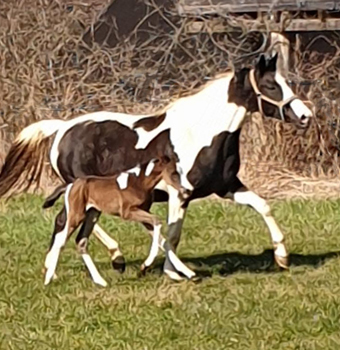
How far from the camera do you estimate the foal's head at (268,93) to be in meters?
9.09

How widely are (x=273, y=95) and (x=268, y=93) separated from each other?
5 centimetres

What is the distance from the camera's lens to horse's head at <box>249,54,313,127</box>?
29.9 feet

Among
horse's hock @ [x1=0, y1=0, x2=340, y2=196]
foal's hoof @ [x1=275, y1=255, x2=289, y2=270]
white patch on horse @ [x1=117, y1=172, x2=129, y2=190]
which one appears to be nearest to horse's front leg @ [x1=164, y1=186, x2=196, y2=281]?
white patch on horse @ [x1=117, y1=172, x2=129, y2=190]

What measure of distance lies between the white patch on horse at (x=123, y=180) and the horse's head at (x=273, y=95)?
1.17 metres

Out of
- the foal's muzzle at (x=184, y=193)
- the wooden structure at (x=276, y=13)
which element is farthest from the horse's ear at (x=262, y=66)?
the wooden structure at (x=276, y=13)

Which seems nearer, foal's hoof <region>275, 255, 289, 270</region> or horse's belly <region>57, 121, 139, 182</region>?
foal's hoof <region>275, 255, 289, 270</region>

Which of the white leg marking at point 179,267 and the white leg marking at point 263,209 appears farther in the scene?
the white leg marking at point 263,209

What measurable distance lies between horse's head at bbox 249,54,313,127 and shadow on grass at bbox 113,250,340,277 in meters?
1.15

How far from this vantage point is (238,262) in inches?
381

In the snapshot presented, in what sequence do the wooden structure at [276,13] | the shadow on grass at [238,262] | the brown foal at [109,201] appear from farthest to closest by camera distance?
the wooden structure at [276,13], the shadow on grass at [238,262], the brown foal at [109,201]

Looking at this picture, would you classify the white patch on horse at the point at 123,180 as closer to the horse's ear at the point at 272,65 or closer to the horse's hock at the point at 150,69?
the horse's ear at the point at 272,65

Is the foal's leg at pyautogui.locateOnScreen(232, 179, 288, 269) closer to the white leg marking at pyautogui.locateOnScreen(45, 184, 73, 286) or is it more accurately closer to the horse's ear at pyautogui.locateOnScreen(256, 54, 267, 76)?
the horse's ear at pyautogui.locateOnScreen(256, 54, 267, 76)

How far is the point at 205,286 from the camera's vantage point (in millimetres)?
8625

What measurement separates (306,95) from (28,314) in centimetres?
737
